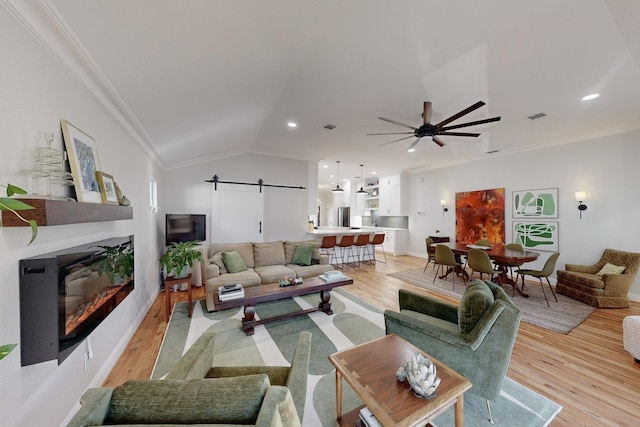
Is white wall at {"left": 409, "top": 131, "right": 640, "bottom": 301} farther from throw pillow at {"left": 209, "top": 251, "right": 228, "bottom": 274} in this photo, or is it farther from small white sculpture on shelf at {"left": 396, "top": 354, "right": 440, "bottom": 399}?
throw pillow at {"left": 209, "top": 251, "right": 228, "bottom": 274}

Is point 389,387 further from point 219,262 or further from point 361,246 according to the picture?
point 361,246

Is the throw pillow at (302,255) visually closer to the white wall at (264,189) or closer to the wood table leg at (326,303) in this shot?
the wood table leg at (326,303)

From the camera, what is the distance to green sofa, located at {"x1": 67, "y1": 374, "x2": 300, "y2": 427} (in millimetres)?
792

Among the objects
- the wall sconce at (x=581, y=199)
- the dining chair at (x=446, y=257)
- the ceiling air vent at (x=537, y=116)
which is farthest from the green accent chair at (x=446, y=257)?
the ceiling air vent at (x=537, y=116)

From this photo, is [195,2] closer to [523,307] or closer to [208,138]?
[208,138]

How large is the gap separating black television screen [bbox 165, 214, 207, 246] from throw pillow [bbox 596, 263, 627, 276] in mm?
7255

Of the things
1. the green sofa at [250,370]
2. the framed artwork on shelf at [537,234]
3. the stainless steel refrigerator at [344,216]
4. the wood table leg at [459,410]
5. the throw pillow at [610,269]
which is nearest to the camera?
the green sofa at [250,370]

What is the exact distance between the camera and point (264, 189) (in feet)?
19.1

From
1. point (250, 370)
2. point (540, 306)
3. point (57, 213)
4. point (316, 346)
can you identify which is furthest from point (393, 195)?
point (57, 213)

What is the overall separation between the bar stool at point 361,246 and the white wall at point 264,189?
4.79 ft

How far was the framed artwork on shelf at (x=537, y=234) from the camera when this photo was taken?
4.78m

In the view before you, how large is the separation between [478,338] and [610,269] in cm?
429

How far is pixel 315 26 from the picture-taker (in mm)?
1829

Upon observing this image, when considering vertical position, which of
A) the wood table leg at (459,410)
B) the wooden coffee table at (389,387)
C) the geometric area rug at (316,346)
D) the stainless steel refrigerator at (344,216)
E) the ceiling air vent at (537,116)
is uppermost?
the ceiling air vent at (537,116)
